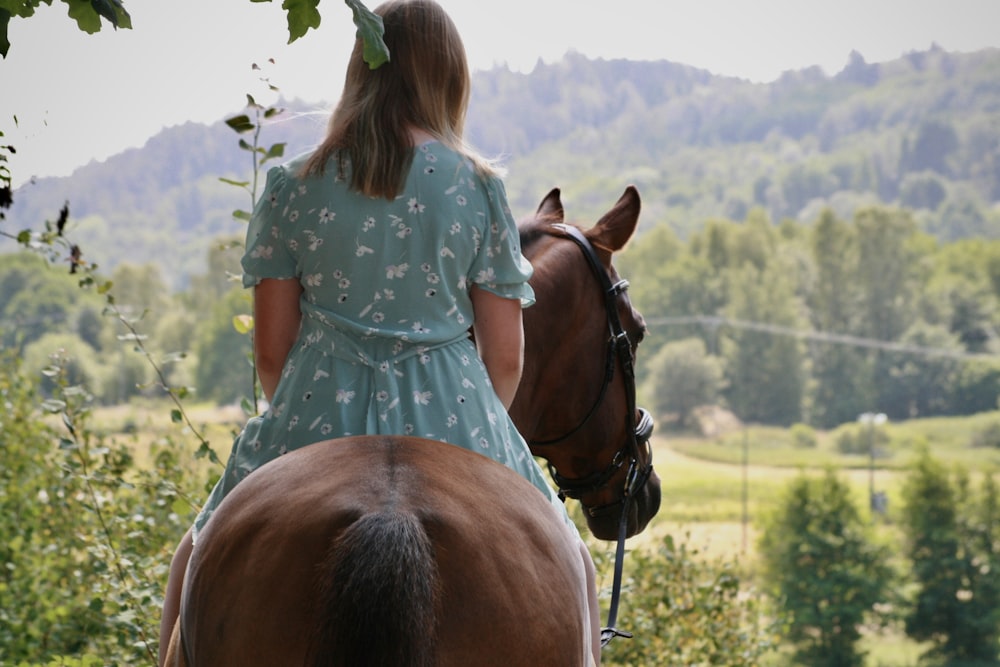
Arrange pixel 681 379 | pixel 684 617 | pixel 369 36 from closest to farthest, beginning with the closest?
pixel 369 36, pixel 684 617, pixel 681 379

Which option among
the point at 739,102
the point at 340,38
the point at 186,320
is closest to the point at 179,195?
the point at 186,320

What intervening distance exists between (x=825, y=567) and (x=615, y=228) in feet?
27.2

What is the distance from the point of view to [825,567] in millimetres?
9688

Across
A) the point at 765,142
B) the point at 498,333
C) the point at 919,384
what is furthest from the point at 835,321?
the point at 498,333

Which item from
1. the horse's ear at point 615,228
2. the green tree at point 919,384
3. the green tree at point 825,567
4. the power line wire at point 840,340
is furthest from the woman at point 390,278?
the green tree at point 919,384

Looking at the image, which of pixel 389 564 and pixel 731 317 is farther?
pixel 731 317

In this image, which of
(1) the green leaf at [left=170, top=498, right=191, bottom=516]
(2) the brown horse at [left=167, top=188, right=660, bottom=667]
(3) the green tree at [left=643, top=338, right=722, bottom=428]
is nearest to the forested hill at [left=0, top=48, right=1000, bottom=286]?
(3) the green tree at [left=643, top=338, right=722, bottom=428]

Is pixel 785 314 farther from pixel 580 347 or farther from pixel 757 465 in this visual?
pixel 580 347

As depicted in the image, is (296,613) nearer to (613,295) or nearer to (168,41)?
(613,295)

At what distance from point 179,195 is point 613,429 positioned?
279 inches

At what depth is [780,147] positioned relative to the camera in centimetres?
2170

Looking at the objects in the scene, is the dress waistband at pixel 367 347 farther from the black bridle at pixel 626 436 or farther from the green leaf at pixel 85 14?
the black bridle at pixel 626 436

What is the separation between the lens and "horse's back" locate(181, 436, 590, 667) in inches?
39.4

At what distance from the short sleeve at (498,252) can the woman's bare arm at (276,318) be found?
0.84ft
